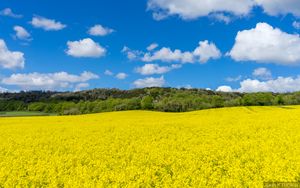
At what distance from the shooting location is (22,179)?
40.9 feet

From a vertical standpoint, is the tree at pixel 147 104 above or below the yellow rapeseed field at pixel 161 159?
above

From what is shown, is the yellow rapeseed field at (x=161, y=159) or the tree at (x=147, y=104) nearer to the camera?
the yellow rapeseed field at (x=161, y=159)

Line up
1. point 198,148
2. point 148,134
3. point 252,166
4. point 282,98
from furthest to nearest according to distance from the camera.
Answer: point 282,98 → point 148,134 → point 198,148 → point 252,166

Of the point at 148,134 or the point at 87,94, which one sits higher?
the point at 87,94

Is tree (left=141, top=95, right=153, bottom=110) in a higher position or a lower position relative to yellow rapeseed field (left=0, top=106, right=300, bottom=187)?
higher

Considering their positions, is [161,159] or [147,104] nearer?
[161,159]

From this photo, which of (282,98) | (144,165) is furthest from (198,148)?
(282,98)

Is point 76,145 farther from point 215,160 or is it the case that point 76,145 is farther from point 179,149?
point 215,160

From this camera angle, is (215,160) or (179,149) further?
(179,149)

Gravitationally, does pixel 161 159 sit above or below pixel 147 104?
below

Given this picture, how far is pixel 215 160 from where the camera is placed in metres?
13.3

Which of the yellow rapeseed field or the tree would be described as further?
the tree

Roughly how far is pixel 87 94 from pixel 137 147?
123 m

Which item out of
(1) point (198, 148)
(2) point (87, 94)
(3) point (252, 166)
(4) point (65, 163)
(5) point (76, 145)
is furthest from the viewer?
(2) point (87, 94)
